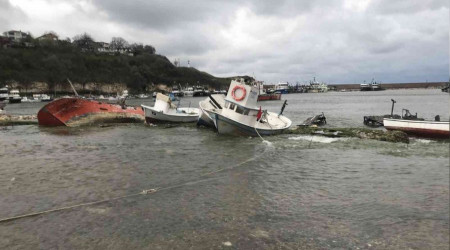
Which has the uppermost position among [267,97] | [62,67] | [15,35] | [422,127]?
[15,35]

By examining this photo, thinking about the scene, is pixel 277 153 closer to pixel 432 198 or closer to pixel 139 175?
pixel 139 175

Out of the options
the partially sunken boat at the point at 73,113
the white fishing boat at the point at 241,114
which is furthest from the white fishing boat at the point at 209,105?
the partially sunken boat at the point at 73,113

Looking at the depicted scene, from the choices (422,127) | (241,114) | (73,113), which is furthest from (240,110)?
(73,113)

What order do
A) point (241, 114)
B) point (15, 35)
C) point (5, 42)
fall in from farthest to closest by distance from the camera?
point (15, 35) → point (5, 42) → point (241, 114)

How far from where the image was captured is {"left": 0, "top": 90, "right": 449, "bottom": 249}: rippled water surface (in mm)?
8578

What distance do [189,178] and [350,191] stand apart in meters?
6.69

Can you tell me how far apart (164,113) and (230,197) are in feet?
95.4

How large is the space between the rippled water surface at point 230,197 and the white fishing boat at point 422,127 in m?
2.40

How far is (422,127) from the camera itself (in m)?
26.2

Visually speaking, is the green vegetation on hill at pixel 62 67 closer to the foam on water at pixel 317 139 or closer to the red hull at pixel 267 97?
the red hull at pixel 267 97

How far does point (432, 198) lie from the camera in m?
10.9

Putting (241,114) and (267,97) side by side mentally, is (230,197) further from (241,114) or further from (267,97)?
(267,97)

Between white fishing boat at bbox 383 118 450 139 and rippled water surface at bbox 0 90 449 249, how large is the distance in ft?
7.88

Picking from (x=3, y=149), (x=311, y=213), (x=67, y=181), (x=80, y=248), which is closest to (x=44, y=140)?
(x=3, y=149)
